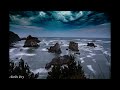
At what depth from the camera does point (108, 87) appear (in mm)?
3252

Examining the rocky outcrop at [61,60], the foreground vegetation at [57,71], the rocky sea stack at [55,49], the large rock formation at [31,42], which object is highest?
the large rock formation at [31,42]

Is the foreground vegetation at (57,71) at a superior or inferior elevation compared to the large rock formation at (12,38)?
inferior

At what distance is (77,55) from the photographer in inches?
129

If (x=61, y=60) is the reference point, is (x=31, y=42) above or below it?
above

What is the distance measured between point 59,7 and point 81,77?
3.27 feet

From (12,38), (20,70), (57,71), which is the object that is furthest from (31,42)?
(57,71)

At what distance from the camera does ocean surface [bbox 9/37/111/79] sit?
3.22 m

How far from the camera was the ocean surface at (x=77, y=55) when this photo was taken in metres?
3.22

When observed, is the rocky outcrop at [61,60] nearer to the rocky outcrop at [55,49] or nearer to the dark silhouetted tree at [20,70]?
the rocky outcrop at [55,49]

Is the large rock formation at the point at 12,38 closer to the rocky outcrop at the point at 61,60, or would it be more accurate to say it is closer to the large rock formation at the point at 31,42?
the large rock formation at the point at 31,42

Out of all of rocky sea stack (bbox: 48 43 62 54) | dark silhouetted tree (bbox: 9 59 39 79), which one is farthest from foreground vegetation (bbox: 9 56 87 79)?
rocky sea stack (bbox: 48 43 62 54)

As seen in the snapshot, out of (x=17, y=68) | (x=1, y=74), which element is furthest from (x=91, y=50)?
(x=1, y=74)

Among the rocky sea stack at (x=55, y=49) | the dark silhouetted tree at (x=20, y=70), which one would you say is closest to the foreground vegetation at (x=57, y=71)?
the dark silhouetted tree at (x=20, y=70)

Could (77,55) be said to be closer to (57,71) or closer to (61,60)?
(61,60)
